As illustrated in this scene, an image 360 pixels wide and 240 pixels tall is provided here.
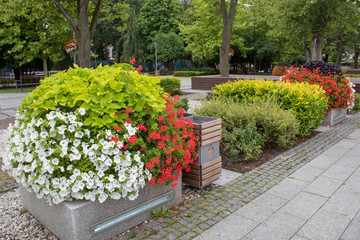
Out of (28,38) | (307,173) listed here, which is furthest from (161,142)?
(28,38)

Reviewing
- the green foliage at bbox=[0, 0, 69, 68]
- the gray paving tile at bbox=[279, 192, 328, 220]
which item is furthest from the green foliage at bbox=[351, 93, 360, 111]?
the green foliage at bbox=[0, 0, 69, 68]

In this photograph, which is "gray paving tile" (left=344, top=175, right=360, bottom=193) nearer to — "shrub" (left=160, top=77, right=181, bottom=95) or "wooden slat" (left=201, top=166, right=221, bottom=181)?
"wooden slat" (left=201, top=166, right=221, bottom=181)

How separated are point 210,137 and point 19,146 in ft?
8.32

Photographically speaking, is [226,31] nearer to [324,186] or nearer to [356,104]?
[356,104]

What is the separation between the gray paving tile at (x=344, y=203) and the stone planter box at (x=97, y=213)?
2.05m

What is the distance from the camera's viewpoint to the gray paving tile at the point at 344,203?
3912 mm

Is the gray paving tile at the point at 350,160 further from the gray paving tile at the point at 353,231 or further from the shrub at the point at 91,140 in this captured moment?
the shrub at the point at 91,140

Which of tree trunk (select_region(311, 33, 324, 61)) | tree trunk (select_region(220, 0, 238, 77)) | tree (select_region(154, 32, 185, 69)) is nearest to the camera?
tree trunk (select_region(220, 0, 238, 77))

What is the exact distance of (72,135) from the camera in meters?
3.13

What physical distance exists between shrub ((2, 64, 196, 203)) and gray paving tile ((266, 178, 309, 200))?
184cm

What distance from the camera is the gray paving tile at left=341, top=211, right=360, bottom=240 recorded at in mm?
3330

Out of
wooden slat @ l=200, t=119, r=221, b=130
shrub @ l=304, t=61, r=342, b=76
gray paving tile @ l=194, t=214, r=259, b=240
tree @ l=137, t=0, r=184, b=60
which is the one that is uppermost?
tree @ l=137, t=0, r=184, b=60

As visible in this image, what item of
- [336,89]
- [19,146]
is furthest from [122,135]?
[336,89]

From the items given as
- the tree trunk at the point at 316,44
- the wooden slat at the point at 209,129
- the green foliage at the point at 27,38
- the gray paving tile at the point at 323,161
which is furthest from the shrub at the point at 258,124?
the green foliage at the point at 27,38
